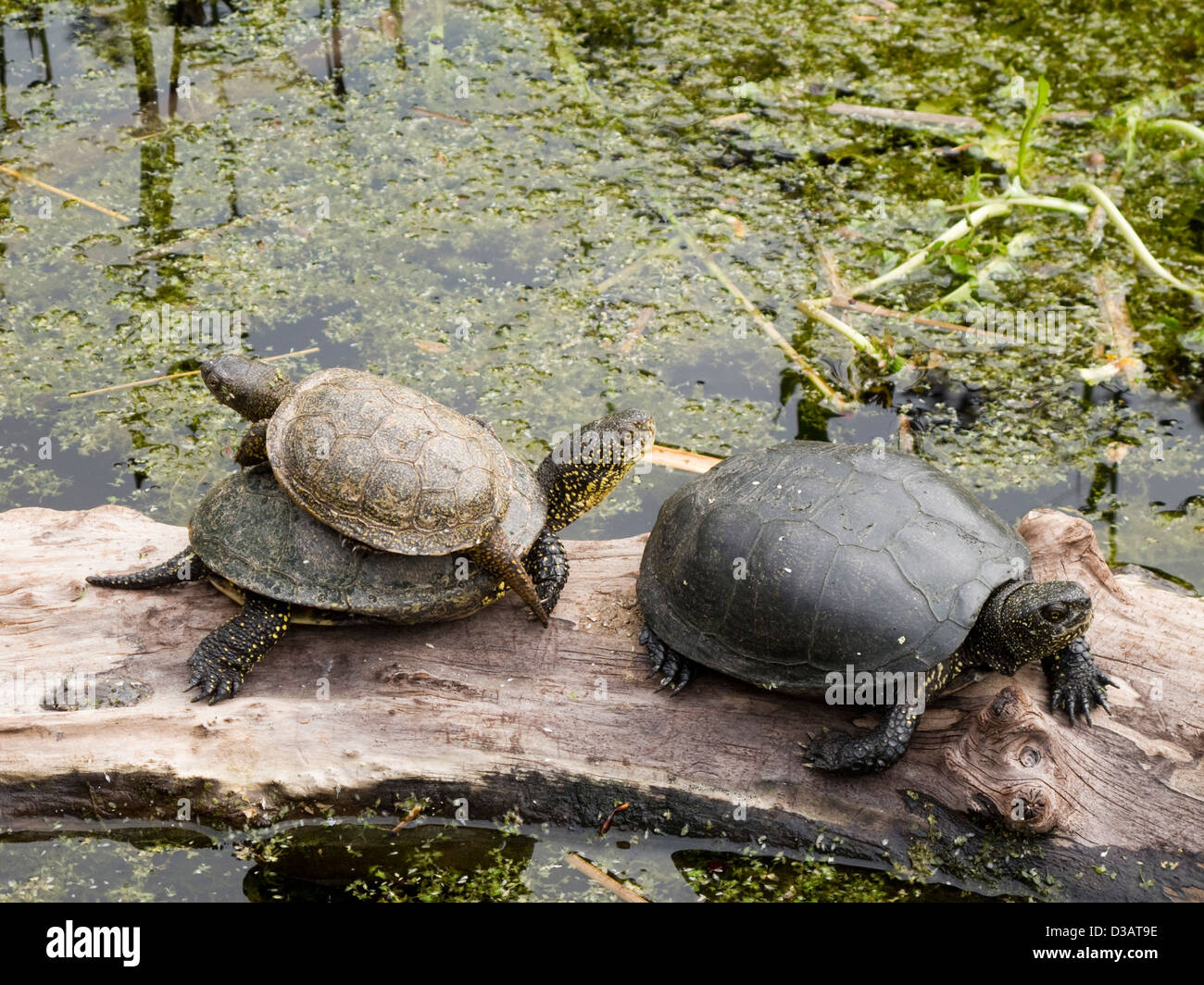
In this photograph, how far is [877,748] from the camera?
2920 millimetres

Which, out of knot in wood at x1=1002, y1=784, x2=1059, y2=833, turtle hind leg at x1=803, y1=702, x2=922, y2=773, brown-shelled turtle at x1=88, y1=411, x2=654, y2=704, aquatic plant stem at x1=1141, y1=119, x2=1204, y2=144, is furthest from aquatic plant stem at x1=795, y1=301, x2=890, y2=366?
knot in wood at x1=1002, y1=784, x2=1059, y2=833

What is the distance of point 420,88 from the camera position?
6117mm

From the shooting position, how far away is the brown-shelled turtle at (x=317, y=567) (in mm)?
3152

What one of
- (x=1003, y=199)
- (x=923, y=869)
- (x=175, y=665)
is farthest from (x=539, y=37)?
(x=923, y=869)

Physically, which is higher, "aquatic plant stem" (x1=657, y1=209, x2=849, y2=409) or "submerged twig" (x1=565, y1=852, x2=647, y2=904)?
"aquatic plant stem" (x1=657, y1=209, x2=849, y2=409)

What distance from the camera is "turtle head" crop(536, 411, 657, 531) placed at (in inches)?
133

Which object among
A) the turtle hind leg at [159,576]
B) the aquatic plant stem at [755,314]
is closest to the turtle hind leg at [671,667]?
the turtle hind leg at [159,576]

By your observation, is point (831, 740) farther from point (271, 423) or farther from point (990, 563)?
point (271, 423)

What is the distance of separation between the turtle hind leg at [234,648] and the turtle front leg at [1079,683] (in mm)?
2164

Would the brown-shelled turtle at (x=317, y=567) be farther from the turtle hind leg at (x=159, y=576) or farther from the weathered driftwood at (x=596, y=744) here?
the weathered driftwood at (x=596, y=744)

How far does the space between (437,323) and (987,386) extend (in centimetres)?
239

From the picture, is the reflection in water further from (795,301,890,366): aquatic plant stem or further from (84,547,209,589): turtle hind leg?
(84,547,209,589): turtle hind leg

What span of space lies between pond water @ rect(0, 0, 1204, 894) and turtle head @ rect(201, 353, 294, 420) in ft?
3.19

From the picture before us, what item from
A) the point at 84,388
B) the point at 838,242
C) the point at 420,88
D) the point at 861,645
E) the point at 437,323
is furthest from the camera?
the point at 420,88
